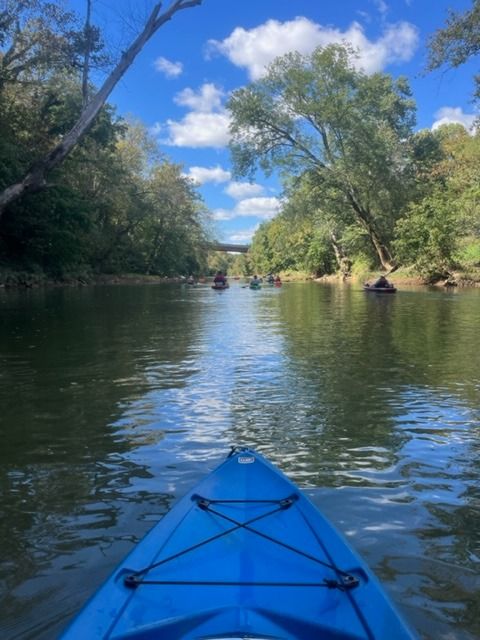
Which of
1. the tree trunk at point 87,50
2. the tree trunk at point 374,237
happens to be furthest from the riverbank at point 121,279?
the tree trunk at point 87,50

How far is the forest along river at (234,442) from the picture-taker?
3432mm

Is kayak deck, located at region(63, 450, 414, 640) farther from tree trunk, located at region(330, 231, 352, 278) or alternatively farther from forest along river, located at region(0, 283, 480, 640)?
tree trunk, located at region(330, 231, 352, 278)

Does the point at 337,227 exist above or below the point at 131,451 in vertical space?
above

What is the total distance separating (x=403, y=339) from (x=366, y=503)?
956cm

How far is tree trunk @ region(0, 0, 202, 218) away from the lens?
1425cm

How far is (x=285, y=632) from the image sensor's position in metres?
2.08

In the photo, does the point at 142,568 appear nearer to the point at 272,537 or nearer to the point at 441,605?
the point at 272,537

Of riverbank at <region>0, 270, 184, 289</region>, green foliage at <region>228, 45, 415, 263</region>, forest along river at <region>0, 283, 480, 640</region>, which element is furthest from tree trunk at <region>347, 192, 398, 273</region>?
forest along river at <region>0, 283, 480, 640</region>

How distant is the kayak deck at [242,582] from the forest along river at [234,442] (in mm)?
728

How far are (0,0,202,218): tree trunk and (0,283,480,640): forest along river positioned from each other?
4.28 metres

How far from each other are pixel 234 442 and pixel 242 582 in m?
3.54

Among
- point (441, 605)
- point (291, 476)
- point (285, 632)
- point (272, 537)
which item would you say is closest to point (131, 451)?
point (291, 476)

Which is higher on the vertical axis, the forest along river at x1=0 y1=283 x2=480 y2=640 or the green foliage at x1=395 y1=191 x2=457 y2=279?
the green foliage at x1=395 y1=191 x2=457 y2=279

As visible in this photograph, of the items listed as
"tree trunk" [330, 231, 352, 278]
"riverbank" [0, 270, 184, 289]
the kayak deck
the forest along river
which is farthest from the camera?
"tree trunk" [330, 231, 352, 278]
